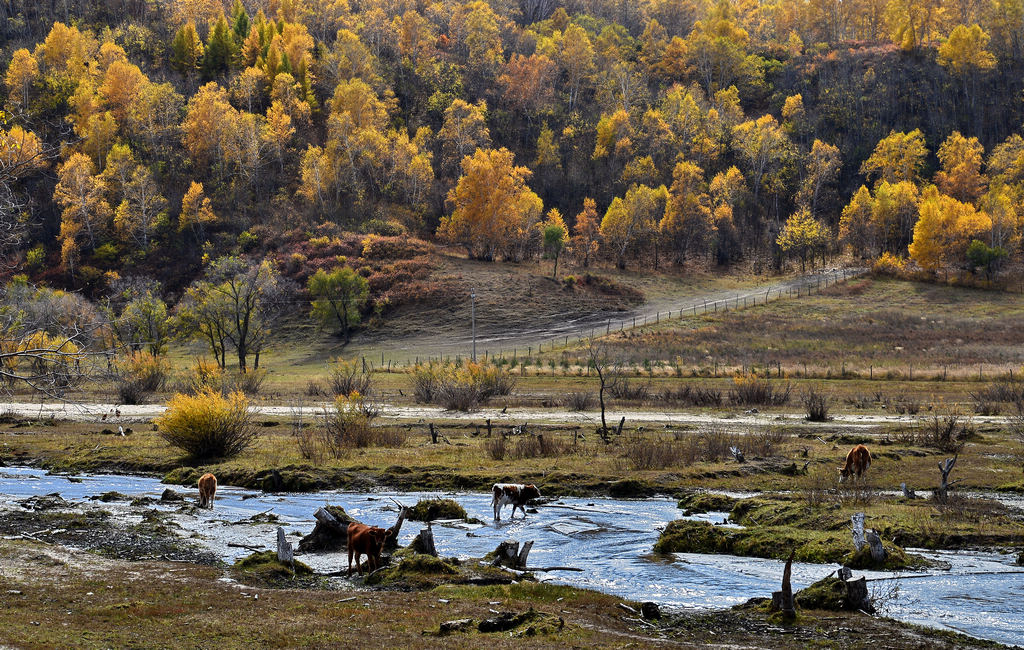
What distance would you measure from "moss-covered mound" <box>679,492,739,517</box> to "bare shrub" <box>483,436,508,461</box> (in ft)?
33.2

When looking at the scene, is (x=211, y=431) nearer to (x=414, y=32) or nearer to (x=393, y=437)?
(x=393, y=437)

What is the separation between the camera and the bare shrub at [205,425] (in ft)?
117

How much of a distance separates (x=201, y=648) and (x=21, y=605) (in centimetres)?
435

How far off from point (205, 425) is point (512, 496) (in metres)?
16.4

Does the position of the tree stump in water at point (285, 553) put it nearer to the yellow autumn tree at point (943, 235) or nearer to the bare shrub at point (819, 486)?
the bare shrub at point (819, 486)

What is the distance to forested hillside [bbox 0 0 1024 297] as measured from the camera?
449 ft

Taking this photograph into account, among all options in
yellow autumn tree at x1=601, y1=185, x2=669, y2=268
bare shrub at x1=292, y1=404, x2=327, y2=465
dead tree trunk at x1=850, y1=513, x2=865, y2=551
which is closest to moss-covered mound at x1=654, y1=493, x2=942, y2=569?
dead tree trunk at x1=850, y1=513, x2=865, y2=551

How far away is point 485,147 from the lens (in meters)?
161

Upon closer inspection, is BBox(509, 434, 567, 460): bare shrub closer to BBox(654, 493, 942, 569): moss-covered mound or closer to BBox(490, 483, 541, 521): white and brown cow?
BBox(490, 483, 541, 521): white and brown cow

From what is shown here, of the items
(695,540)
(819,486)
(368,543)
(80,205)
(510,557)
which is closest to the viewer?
(368,543)

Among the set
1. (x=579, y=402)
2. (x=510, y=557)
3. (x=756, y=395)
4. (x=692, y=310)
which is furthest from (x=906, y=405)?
(x=692, y=310)

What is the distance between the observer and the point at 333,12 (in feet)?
648

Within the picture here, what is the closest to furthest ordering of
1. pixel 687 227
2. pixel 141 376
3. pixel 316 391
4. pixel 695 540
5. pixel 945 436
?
pixel 695 540, pixel 945 436, pixel 141 376, pixel 316 391, pixel 687 227

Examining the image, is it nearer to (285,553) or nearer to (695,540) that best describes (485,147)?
(695,540)
